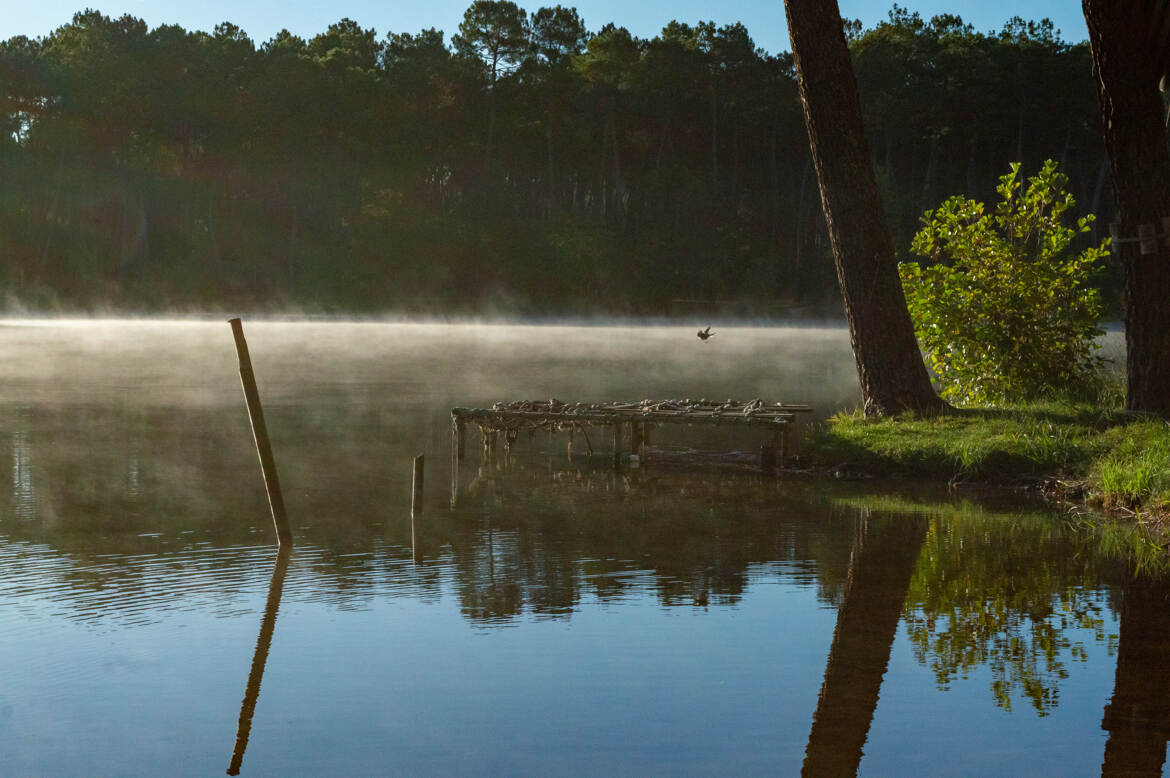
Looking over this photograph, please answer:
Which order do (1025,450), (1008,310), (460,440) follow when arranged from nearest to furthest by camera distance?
(1025,450) → (1008,310) → (460,440)

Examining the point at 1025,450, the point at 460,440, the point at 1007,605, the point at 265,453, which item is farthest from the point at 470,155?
the point at 1007,605

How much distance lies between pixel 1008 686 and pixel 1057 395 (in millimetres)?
11208

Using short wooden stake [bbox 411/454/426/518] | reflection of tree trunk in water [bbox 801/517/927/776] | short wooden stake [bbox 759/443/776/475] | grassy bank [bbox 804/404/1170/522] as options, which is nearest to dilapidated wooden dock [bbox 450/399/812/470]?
short wooden stake [bbox 759/443/776/475]

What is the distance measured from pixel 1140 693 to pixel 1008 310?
447 inches

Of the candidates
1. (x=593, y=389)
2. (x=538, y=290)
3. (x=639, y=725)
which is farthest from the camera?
(x=538, y=290)

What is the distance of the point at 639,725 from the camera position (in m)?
7.20

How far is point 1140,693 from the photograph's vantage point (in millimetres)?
7625

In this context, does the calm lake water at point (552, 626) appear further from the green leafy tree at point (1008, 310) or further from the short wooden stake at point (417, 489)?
the green leafy tree at point (1008, 310)

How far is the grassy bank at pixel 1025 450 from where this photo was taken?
1352cm

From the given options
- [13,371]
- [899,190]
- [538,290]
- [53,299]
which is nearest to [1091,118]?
[899,190]

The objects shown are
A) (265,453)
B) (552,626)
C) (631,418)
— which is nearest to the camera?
(552,626)

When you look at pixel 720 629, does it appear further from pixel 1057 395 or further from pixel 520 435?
pixel 520 435

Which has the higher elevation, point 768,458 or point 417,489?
point 417,489

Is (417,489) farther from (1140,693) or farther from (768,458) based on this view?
(1140,693)
